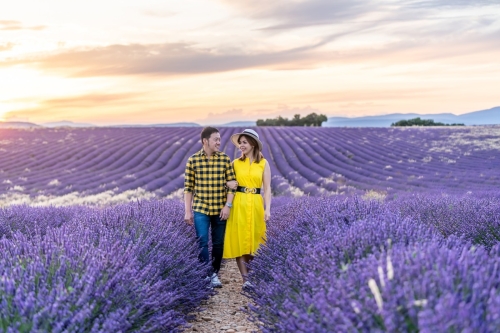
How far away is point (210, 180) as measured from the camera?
4500mm

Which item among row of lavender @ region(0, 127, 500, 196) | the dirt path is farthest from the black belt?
row of lavender @ region(0, 127, 500, 196)

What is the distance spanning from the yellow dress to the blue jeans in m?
0.06

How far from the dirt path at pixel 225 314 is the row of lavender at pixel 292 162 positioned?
6140 millimetres

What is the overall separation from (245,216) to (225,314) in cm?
96

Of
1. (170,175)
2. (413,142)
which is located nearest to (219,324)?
(170,175)

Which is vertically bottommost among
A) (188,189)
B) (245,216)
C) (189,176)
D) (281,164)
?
(281,164)

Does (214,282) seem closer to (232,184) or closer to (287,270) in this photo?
(232,184)

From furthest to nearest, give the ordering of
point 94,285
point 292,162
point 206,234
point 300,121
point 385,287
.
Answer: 1. point 300,121
2. point 292,162
3. point 206,234
4. point 94,285
5. point 385,287

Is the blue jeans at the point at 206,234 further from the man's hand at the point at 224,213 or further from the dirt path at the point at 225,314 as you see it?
the dirt path at the point at 225,314

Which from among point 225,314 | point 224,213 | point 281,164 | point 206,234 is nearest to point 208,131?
point 224,213

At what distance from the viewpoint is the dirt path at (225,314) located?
361 centimetres

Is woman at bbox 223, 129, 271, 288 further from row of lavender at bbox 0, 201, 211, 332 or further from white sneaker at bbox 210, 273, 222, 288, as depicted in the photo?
row of lavender at bbox 0, 201, 211, 332

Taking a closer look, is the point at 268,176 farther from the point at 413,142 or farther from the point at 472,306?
the point at 413,142

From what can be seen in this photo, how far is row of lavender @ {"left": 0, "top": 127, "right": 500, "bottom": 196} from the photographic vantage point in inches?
511
